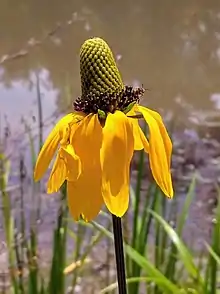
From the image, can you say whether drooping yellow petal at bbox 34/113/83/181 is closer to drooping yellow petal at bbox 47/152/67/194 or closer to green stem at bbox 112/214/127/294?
drooping yellow petal at bbox 47/152/67/194

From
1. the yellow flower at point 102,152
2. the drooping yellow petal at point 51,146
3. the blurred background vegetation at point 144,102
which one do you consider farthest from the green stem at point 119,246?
the blurred background vegetation at point 144,102

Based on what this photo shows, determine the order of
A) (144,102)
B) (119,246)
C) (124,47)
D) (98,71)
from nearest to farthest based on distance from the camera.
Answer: (119,246)
(98,71)
(144,102)
(124,47)

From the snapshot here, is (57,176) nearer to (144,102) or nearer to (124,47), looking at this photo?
(144,102)

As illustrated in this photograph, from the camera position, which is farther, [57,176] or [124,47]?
[124,47]

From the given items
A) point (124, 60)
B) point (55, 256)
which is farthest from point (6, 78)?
point (55, 256)

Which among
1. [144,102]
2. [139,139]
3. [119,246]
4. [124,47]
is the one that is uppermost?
[124,47]

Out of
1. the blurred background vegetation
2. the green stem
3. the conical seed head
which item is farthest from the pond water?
the green stem

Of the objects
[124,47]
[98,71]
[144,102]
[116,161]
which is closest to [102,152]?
[116,161]
